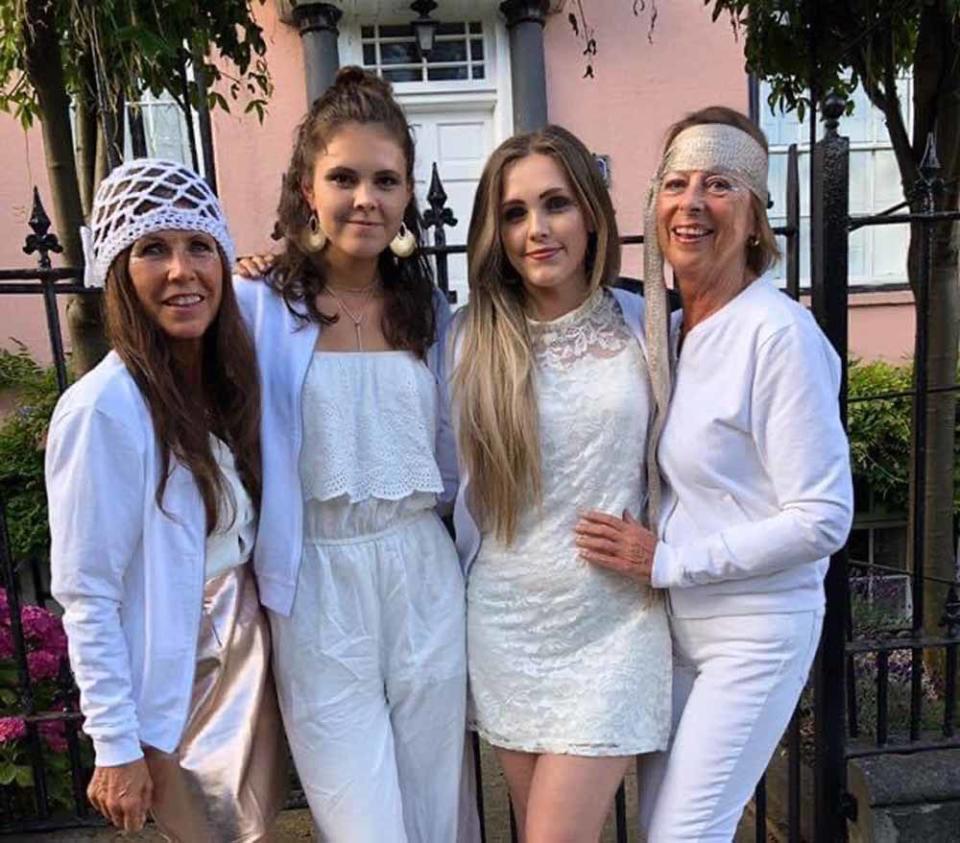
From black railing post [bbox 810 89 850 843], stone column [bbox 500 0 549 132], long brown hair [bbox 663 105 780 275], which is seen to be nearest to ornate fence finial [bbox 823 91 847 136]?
black railing post [bbox 810 89 850 843]

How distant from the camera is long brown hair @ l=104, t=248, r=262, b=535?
5.20ft

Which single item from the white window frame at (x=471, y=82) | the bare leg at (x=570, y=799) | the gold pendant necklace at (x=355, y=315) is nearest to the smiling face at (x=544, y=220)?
the gold pendant necklace at (x=355, y=315)

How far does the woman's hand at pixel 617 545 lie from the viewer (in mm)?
1755

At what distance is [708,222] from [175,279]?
1.07 meters

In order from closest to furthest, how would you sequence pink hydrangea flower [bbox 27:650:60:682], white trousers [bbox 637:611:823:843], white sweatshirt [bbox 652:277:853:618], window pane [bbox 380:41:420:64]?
white sweatshirt [bbox 652:277:853:618] → white trousers [bbox 637:611:823:843] → pink hydrangea flower [bbox 27:650:60:682] → window pane [bbox 380:41:420:64]

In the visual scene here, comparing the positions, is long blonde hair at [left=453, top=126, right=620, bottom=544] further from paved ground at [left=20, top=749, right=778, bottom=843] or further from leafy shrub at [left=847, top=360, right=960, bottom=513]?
leafy shrub at [left=847, top=360, right=960, bottom=513]

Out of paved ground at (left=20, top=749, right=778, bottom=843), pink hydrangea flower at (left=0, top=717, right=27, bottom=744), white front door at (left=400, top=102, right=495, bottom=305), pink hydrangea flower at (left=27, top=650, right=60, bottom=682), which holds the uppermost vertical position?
white front door at (left=400, top=102, right=495, bottom=305)

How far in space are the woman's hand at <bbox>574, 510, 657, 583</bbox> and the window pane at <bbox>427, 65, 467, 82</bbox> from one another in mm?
6206

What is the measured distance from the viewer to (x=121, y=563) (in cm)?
154

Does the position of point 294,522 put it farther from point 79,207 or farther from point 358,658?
point 79,207

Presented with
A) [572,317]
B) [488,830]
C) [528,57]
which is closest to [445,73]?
[528,57]

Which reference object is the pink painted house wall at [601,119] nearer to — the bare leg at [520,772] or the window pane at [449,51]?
the window pane at [449,51]

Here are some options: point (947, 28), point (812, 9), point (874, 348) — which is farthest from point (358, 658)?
point (874, 348)

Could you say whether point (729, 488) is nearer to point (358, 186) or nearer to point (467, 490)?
point (467, 490)
